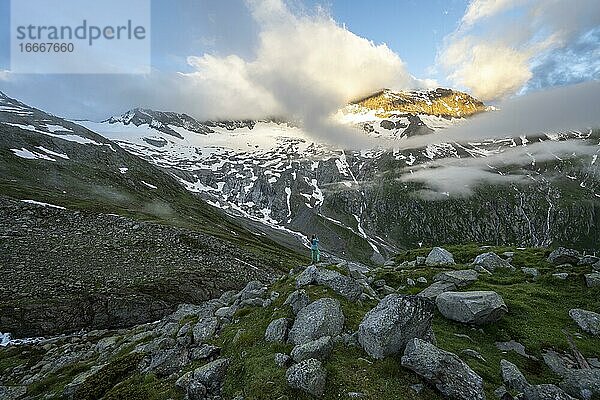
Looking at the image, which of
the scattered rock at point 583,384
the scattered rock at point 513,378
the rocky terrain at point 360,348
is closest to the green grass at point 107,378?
the rocky terrain at point 360,348

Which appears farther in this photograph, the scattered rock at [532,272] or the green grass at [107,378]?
the scattered rock at [532,272]

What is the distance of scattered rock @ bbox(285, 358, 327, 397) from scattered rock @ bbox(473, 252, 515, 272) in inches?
878

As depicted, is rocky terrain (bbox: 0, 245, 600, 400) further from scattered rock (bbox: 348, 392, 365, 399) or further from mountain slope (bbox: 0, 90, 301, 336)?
mountain slope (bbox: 0, 90, 301, 336)

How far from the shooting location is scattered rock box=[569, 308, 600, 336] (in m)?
17.8

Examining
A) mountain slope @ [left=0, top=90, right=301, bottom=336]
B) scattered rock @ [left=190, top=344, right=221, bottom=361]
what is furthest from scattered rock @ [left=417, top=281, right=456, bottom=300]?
mountain slope @ [left=0, top=90, right=301, bottom=336]

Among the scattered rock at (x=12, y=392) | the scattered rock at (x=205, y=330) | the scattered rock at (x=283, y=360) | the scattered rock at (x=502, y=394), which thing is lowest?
the scattered rock at (x=12, y=392)

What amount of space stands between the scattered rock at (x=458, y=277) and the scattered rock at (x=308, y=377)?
50.6 feet

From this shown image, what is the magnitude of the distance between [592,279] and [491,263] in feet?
25.1

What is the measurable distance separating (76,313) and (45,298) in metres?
3.40

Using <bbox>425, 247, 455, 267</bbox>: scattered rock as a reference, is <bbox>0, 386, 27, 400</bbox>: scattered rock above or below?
below

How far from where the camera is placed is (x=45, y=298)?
32.8m

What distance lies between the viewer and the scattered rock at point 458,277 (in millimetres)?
24000

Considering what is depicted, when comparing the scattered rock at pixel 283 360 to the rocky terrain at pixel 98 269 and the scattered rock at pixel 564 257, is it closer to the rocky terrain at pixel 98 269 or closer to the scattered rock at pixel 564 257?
the scattered rock at pixel 564 257

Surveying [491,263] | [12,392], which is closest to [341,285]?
[491,263]
